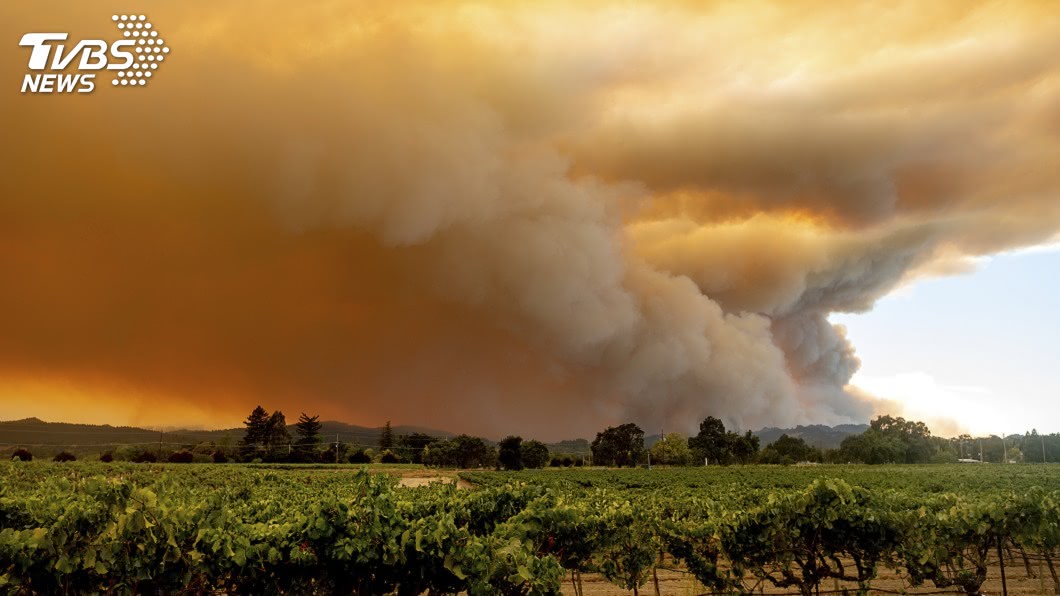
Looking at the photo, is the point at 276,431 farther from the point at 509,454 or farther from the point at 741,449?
the point at 741,449

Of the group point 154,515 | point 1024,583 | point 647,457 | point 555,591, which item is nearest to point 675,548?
point 555,591

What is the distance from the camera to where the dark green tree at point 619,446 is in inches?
7328

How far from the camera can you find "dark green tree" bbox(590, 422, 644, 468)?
18612cm

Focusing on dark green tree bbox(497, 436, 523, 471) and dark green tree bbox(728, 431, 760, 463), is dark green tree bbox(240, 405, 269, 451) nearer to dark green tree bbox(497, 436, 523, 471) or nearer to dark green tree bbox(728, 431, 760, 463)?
dark green tree bbox(497, 436, 523, 471)

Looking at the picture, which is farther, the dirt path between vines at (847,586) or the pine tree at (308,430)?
the pine tree at (308,430)

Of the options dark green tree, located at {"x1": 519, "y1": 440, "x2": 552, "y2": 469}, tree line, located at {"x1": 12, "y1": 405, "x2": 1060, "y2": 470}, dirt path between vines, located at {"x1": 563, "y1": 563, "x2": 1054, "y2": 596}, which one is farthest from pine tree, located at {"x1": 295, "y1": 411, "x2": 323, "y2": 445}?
dirt path between vines, located at {"x1": 563, "y1": 563, "x2": 1054, "y2": 596}

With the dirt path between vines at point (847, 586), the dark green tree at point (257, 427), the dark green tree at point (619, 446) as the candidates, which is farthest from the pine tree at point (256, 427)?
the dirt path between vines at point (847, 586)

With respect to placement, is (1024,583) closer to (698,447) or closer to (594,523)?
(594,523)

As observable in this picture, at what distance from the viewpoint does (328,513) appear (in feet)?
27.9

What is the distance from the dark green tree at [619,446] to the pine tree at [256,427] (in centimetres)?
9046

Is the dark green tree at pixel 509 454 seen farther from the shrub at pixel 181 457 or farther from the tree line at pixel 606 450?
the shrub at pixel 181 457

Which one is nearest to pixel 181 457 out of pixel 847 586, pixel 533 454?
pixel 533 454

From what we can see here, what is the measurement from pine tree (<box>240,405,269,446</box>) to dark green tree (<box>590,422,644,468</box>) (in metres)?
90.5

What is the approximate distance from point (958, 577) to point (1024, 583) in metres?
12.1
